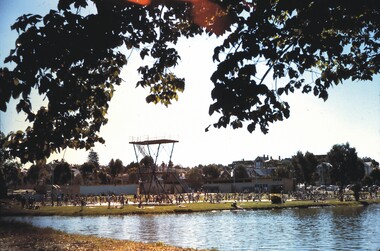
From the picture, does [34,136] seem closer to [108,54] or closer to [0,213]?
[108,54]

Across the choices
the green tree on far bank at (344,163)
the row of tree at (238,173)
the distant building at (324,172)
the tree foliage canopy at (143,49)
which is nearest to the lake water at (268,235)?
the tree foliage canopy at (143,49)

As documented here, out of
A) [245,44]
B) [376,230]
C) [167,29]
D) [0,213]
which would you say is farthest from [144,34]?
[0,213]

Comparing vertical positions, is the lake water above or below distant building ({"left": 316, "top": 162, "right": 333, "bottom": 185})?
below

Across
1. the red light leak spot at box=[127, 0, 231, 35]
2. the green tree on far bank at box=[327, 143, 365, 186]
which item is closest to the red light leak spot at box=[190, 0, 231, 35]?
the red light leak spot at box=[127, 0, 231, 35]

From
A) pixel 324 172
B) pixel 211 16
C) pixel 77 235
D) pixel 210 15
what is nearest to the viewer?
pixel 210 15

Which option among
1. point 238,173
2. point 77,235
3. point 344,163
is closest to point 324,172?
point 344,163

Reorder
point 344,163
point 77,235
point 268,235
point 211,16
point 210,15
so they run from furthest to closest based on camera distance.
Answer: point 344,163 → point 268,235 → point 77,235 → point 211,16 → point 210,15

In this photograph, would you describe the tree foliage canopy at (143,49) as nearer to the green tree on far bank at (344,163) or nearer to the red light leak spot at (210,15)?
the red light leak spot at (210,15)

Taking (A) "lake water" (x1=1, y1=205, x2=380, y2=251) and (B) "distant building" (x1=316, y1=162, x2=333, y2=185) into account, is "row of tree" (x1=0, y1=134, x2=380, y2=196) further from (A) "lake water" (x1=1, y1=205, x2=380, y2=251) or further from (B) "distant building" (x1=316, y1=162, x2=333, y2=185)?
(A) "lake water" (x1=1, y1=205, x2=380, y2=251)

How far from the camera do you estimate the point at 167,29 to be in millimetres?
9008

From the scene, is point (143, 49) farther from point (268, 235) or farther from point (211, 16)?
point (268, 235)

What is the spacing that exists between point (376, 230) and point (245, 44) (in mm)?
19452

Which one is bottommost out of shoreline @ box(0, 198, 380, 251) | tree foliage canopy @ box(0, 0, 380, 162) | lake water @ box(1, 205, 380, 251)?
lake water @ box(1, 205, 380, 251)

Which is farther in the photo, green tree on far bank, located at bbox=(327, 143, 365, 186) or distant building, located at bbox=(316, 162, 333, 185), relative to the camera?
distant building, located at bbox=(316, 162, 333, 185)
